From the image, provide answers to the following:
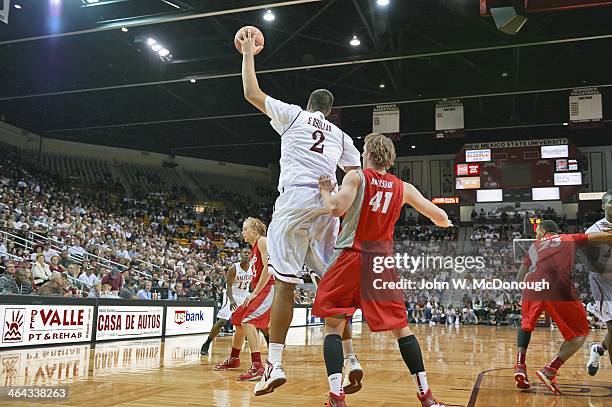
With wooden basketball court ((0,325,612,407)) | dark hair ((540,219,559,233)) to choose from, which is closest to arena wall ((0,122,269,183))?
wooden basketball court ((0,325,612,407))

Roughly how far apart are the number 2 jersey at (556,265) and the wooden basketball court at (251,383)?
0.89 metres

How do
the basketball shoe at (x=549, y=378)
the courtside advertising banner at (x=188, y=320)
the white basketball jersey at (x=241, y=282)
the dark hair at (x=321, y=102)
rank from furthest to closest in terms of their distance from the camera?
1. the courtside advertising banner at (x=188, y=320)
2. the white basketball jersey at (x=241, y=282)
3. the basketball shoe at (x=549, y=378)
4. the dark hair at (x=321, y=102)

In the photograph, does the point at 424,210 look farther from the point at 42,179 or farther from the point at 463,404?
the point at 42,179

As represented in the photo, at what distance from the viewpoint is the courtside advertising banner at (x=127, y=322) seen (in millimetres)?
10977

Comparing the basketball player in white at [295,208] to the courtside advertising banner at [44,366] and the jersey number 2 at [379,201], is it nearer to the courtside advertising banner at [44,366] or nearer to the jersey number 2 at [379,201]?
the jersey number 2 at [379,201]

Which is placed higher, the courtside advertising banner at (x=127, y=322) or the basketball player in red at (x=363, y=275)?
the basketball player in red at (x=363, y=275)

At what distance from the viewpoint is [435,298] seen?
25.2 meters

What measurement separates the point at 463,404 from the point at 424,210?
1714 millimetres

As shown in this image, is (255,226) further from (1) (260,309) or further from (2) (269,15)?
(2) (269,15)

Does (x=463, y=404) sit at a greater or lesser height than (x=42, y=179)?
lesser

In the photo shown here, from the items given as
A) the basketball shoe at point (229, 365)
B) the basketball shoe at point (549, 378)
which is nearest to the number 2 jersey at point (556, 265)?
the basketball shoe at point (549, 378)

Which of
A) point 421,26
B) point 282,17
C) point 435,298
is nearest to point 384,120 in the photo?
point 421,26

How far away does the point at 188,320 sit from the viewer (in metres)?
14.0

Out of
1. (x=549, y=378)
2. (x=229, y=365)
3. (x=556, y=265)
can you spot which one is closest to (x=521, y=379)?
(x=549, y=378)
